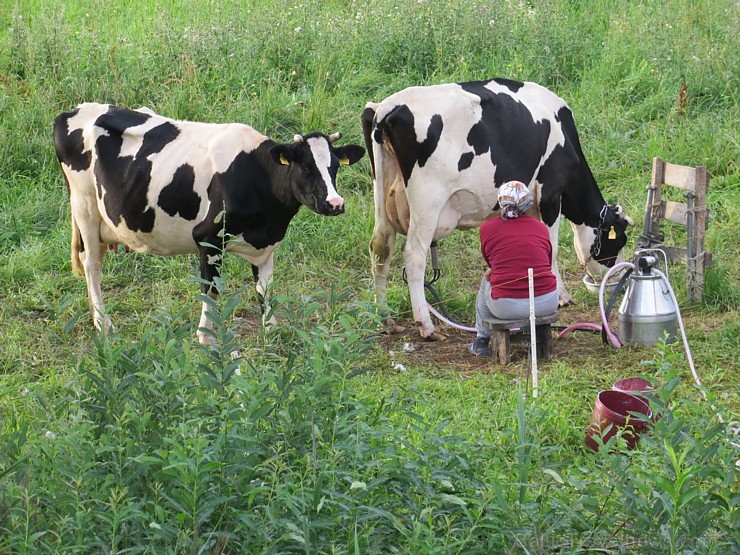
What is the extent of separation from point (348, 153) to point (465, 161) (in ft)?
3.07

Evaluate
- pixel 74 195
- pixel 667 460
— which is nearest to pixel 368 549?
pixel 667 460

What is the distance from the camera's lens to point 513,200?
690cm

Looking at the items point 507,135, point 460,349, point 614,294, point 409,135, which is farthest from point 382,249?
point 614,294

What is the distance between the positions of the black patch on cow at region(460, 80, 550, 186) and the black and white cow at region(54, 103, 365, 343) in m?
1.05

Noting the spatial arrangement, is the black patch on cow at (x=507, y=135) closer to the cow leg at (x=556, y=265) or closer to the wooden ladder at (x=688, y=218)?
the cow leg at (x=556, y=265)

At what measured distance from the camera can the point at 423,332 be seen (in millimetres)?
7711

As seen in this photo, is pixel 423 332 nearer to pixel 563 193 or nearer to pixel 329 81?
pixel 563 193

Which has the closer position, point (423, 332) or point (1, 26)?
point (423, 332)

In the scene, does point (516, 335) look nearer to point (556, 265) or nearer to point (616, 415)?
point (556, 265)

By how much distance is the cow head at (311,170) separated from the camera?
7.07 meters

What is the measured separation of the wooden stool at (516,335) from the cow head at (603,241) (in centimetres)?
162

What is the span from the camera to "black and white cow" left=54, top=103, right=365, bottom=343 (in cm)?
720

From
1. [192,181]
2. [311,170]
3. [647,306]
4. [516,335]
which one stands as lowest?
[516,335]

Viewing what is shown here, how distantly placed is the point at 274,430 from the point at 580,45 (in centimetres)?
940
